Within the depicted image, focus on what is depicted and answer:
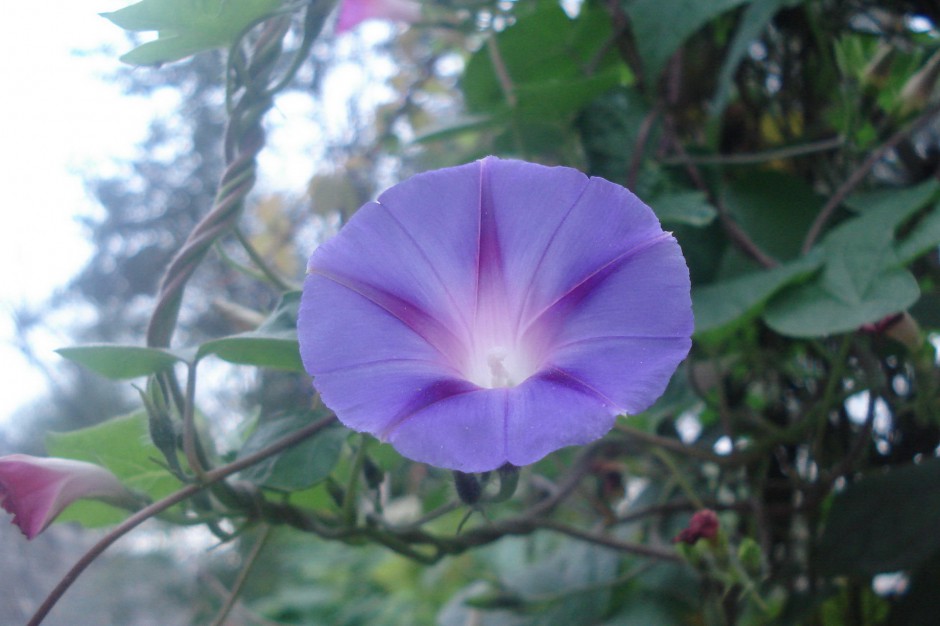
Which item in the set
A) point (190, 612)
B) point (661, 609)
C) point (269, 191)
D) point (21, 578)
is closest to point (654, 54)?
point (661, 609)

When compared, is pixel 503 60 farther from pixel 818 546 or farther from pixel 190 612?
pixel 190 612

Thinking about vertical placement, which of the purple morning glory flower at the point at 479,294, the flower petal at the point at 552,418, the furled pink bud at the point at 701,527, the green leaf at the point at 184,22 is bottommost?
the furled pink bud at the point at 701,527

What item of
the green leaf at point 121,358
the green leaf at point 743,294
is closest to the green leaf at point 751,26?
the green leaf at point 743,294

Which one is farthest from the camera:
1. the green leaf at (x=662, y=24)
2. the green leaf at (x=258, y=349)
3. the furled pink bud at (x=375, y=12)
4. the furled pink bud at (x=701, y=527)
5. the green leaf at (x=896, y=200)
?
the furled pink bud at (x=375, y=12)

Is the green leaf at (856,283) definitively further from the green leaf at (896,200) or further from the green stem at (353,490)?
the green stem at (353,490)

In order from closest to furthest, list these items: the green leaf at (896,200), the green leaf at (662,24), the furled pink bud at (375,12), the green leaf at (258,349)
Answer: the green leaf at (258,349) → the green leaf at (896,200) → the green leaf at (662,24) → the furled pink bud at (375,12)

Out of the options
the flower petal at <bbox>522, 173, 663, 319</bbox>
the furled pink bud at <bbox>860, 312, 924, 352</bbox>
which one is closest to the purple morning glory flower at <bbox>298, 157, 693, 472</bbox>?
the flower petal at <bbox>522, 173, 663, 319</bbox>

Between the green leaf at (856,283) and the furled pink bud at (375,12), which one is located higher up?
the furled pink bud at (375,12)

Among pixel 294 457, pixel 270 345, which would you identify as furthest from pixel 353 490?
pixel 270 345
